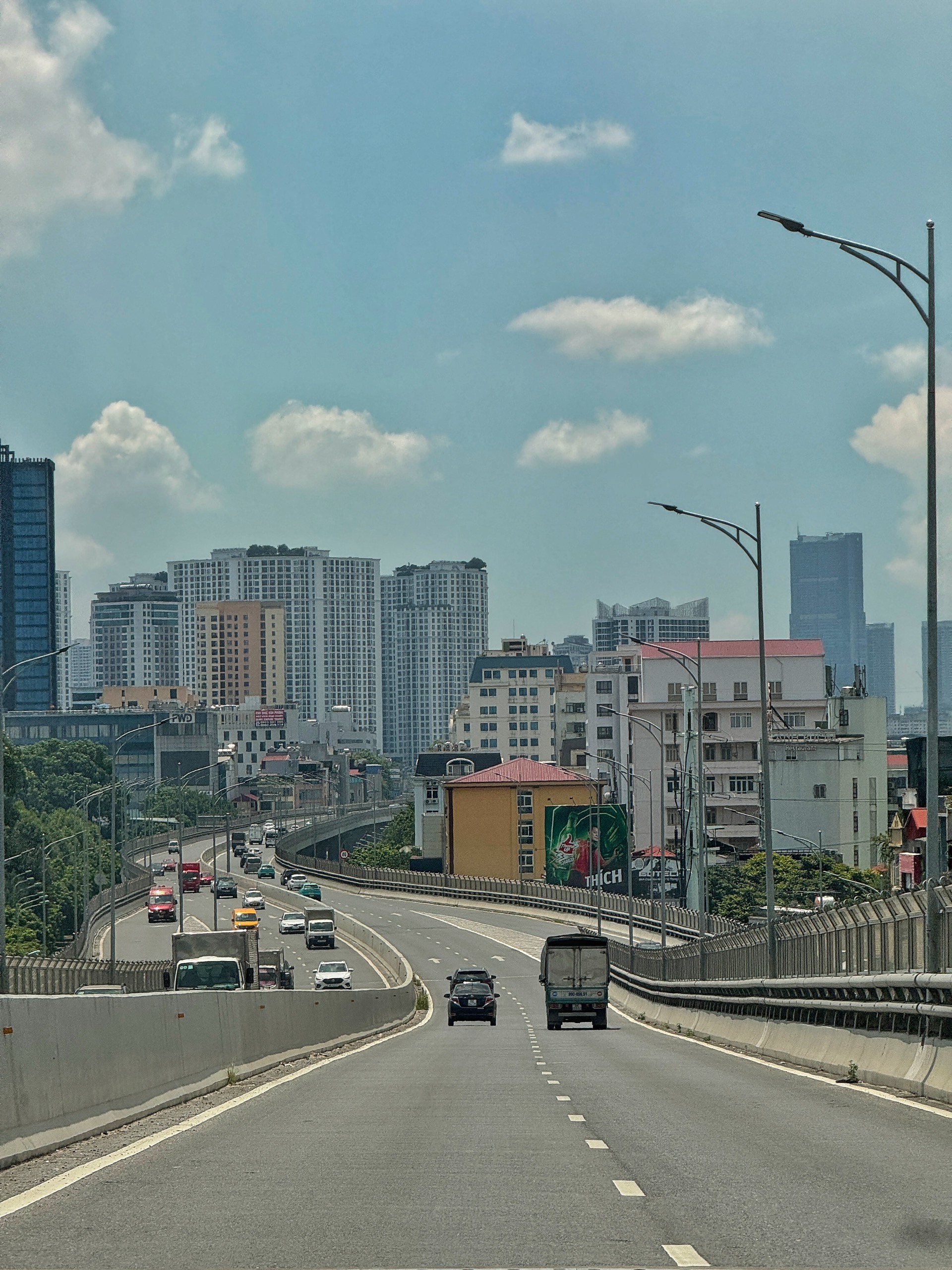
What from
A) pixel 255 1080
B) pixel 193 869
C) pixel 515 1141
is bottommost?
pixel 193 869

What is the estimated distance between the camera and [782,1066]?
2483cm

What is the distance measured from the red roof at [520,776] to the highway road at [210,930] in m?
22.4

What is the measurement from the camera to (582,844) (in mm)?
118688

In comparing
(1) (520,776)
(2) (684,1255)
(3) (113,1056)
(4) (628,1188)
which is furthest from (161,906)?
(2) (684,1255)

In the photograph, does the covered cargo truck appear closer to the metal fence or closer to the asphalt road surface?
the metal fence

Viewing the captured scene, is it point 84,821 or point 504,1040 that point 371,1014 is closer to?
point 504,1040

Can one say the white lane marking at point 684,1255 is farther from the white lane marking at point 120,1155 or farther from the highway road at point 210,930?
the highway road at point 210,930

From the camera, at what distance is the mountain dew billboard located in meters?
116

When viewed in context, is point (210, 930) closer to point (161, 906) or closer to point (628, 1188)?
point (161, 906)

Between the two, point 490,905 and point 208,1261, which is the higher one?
point 208,1261

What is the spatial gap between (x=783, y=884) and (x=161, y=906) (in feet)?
127

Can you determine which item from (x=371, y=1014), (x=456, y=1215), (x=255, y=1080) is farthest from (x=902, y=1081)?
(x=371, y=1014)

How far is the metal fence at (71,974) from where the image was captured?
45.9 m

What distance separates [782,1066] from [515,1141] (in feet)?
41.7
